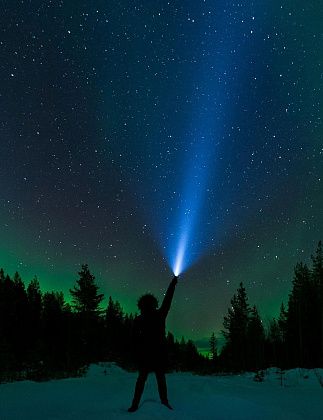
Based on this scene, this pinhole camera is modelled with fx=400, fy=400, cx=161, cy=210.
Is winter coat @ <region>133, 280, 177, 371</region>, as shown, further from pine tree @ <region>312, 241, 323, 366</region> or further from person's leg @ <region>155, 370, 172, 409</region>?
pine tree @ <region>312, 241, 323, 366</region>

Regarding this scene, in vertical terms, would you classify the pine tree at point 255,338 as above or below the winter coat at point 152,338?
above

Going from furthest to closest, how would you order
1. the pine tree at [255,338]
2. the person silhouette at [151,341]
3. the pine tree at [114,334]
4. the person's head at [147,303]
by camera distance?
the pine tree at [255,338]
the pine tree at [114,334]
the person's head at [147,303]
the person silhouette at [151,341]

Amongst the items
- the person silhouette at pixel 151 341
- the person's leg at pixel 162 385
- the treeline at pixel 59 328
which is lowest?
the person's leg at pixel 162 385

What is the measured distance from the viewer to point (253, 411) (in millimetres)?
8000

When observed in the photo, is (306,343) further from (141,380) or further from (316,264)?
(141,380)

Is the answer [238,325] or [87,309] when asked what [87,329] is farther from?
[238,325]

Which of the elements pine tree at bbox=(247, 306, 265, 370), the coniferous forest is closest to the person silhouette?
the coniferous forest

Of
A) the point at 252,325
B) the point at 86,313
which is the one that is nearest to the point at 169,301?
the point at 86,313

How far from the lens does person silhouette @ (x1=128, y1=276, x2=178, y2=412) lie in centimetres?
644

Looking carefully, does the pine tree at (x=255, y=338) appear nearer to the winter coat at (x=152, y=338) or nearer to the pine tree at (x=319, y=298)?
the pine tree at (x=319, y=298)

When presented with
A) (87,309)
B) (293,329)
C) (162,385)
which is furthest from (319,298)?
(162,385)

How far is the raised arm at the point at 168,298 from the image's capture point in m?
6.68

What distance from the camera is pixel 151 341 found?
6.49 meters

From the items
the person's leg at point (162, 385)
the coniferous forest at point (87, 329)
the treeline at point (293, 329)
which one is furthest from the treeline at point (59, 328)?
the person's leg at point (162, 385)
